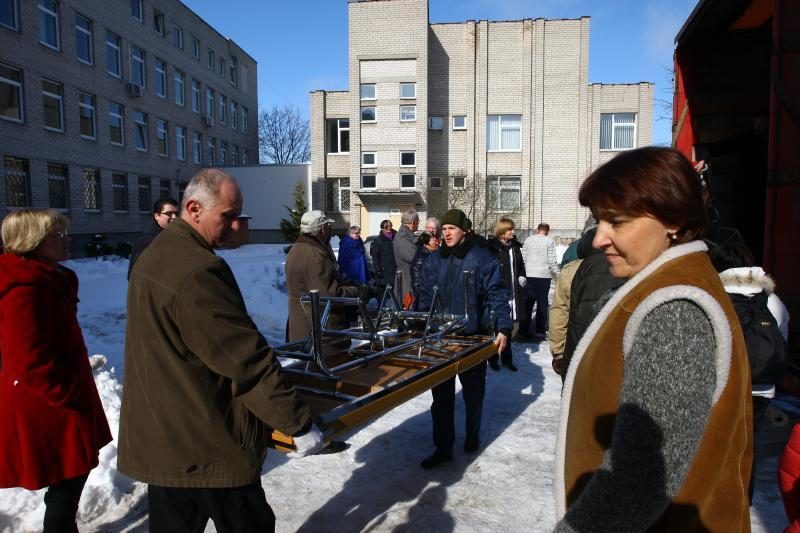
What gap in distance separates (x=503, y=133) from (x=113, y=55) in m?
18.3

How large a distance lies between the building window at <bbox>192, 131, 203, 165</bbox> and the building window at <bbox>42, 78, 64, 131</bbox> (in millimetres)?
9641

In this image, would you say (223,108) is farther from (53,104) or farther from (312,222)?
(312,222)

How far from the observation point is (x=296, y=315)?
4258 mm

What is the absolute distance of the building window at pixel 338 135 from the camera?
2681 cm

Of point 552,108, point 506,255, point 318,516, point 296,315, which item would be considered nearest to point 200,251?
point 318,516

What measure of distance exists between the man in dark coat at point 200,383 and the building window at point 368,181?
2403 centimetres

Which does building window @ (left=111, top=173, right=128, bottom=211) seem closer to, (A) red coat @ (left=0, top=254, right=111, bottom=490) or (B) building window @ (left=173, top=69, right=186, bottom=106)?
(B) building window @ (left=173, top=69, right=186, bottom=106)

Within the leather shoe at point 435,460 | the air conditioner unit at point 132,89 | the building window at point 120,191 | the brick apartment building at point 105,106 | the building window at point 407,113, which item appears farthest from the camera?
the building window at point 407,113

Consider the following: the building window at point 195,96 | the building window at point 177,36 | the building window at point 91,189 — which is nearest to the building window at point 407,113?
the building window at point 195,96

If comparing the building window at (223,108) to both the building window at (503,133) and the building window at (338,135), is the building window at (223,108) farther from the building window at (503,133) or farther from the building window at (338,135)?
the building window at (503,133)

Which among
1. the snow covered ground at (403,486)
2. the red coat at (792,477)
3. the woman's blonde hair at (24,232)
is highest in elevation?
the woman's blonde hair at (24,232)

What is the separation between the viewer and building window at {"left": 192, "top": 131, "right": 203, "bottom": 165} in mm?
30078

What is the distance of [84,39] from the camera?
22000mm

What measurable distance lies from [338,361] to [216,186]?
1.71 m
